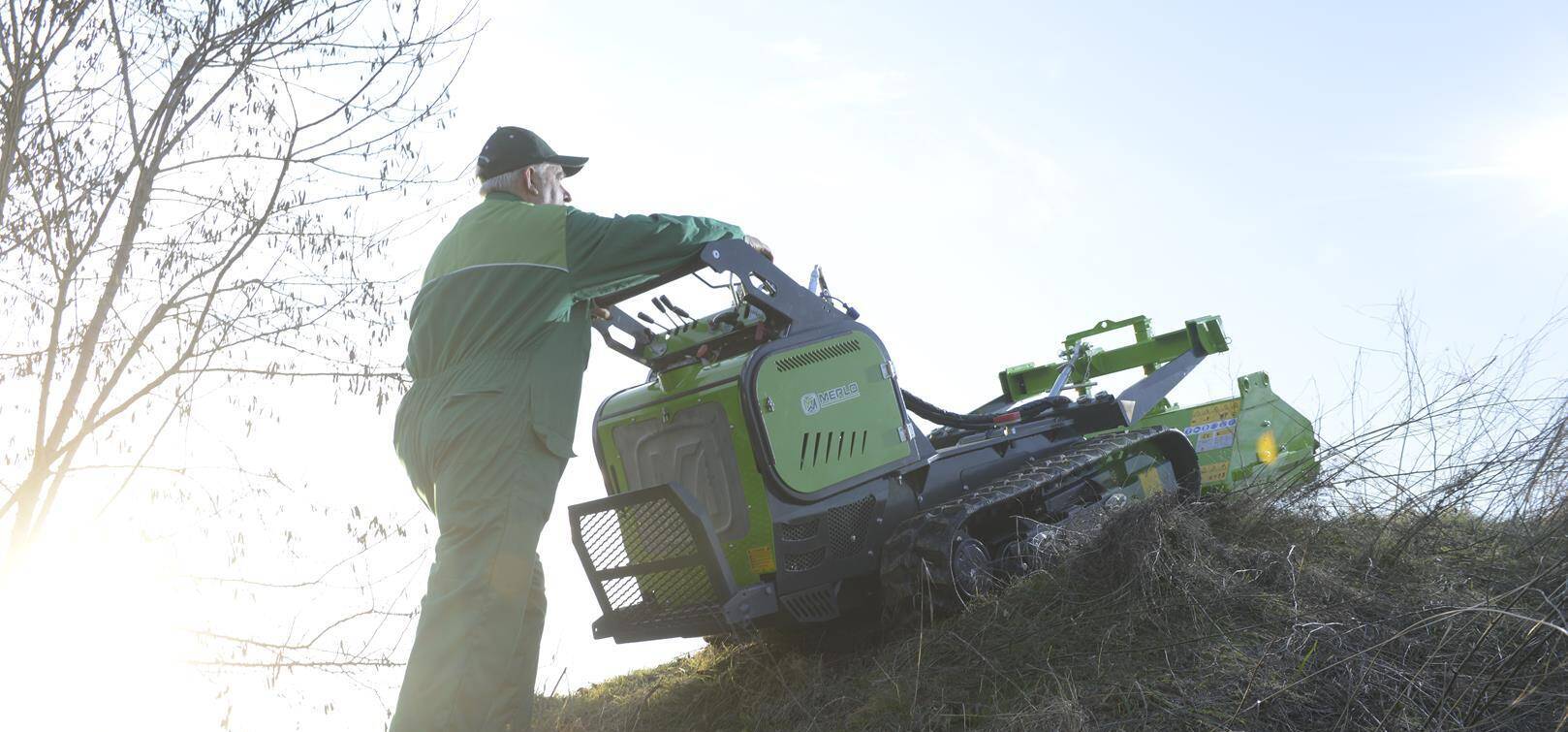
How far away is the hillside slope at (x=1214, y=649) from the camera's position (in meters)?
3.42

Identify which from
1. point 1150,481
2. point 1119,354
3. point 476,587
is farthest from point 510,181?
point 1119,354

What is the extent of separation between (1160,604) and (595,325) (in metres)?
2.59

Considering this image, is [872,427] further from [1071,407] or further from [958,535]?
[1071,407]

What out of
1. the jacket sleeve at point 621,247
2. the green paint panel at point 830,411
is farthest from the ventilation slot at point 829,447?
the jacket sleeve at point 621,247

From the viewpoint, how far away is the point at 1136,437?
20.7ft

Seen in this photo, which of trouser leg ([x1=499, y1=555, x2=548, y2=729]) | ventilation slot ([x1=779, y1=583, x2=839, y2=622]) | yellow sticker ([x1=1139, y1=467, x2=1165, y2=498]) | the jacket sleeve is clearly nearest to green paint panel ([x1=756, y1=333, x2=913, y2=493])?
ventilation slot ([x1=779, y1=583, x2=839, y2=622])

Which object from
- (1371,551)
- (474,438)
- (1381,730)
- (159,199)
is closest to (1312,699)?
(1381,730)

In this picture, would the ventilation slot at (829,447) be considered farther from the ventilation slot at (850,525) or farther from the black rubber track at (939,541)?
the black rubber track at (939,541)

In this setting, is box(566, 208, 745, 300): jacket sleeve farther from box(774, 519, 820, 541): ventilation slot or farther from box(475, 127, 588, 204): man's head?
box(774, 519, 820, 541): ventilation slot

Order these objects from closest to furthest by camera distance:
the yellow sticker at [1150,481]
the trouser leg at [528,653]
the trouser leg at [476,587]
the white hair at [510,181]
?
the trouser leg at [476,587]
the trouser leg at [528,653]
the white hair at [510,181]
the yellow sticker at [1150,481]

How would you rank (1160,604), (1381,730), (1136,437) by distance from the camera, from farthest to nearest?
(1136,437)
(1160,604)
(1381,730)

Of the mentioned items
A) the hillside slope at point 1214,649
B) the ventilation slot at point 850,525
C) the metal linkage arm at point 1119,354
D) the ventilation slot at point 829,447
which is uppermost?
the metal linkage arm at point 1119,354

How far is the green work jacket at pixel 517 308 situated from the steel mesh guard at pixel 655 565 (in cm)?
79

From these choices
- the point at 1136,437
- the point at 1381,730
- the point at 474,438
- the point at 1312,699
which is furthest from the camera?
the point at 1136,437
